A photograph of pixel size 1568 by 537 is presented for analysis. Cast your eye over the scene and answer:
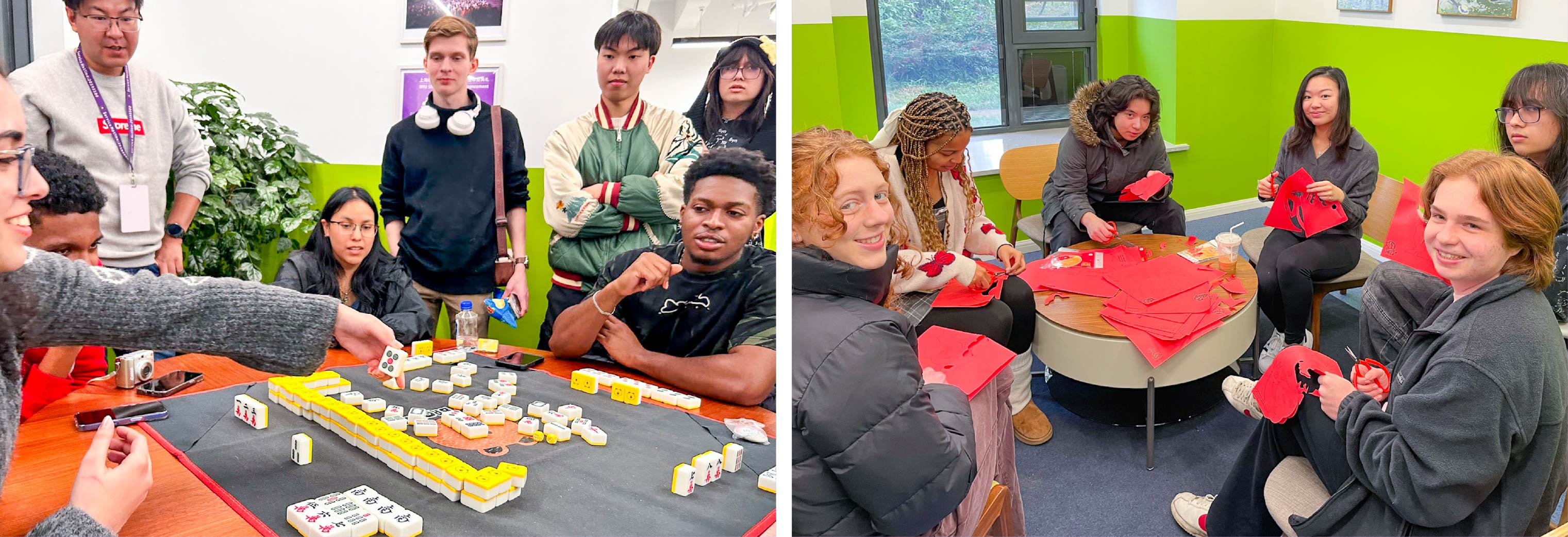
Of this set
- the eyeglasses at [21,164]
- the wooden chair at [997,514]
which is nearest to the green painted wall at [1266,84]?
the wooden chair at [997,514]

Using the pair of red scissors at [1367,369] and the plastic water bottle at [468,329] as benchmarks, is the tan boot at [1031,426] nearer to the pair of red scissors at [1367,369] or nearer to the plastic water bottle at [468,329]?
the pair of red scissors at [1367,369]

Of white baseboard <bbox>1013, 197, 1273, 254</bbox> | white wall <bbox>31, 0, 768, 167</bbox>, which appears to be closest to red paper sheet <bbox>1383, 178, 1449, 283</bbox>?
white baseboard <bbox>1013, 197, 1273, 254</bbox>

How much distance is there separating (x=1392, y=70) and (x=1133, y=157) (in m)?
0.51

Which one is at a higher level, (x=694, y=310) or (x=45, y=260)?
(x=45, y=260)

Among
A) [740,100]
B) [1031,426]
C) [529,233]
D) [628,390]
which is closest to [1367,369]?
[1031,426]

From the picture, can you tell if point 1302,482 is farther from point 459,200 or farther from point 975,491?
point 459,200

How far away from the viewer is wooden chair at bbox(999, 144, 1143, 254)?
1813 millimetres

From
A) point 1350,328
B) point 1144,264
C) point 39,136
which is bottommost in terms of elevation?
point 1350,328

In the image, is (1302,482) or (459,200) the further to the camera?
(459,200)

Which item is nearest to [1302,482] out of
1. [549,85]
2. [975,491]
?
[975,491]

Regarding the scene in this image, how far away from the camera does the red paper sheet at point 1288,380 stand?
5.94 feet

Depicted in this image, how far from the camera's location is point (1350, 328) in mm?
1814

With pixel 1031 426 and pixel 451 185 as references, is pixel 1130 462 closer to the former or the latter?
pixel 1031 426

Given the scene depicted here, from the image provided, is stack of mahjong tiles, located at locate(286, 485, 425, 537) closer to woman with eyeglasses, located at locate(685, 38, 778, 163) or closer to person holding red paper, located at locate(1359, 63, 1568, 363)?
woman with eyeglasses, located at locate(685, 38, 778, 163)
